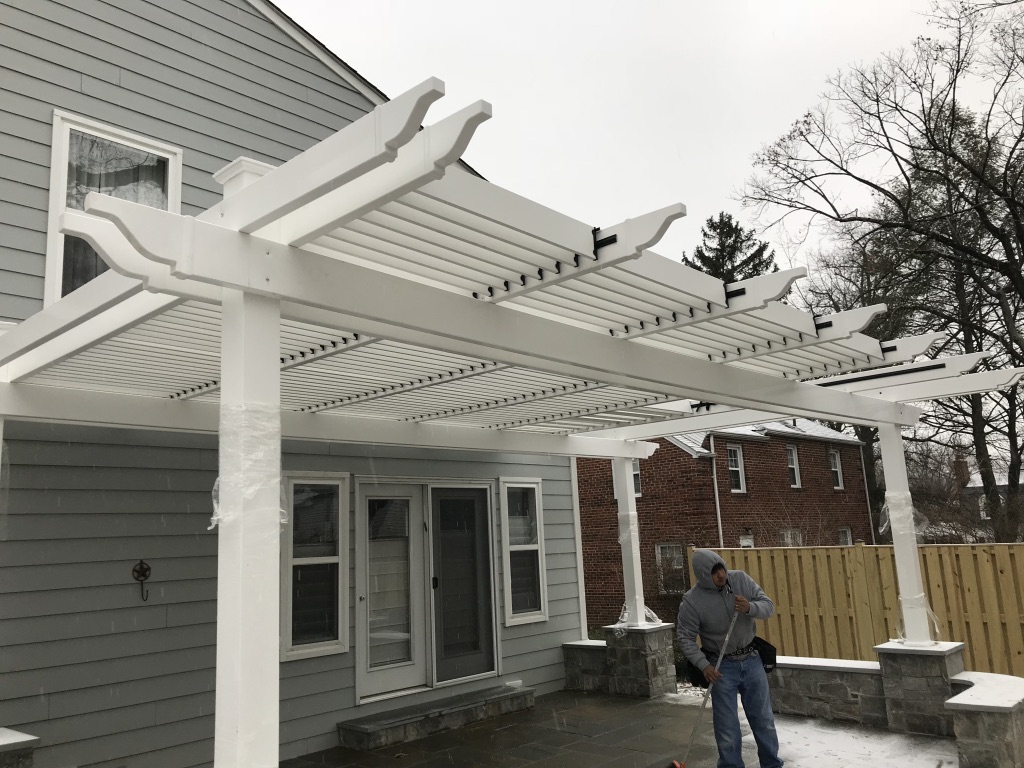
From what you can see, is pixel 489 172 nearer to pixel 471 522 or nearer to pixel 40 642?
pixel 471 522

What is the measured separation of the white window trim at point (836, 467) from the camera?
2312cm

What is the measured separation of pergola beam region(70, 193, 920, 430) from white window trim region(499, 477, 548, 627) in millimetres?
3792

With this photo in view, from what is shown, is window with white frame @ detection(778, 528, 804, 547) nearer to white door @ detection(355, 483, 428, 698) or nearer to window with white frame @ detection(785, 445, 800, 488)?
window with white frame @ detection(785, 445, 800, 488)

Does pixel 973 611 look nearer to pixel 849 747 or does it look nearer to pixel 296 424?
pixel 849 747

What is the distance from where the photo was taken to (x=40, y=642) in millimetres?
5535

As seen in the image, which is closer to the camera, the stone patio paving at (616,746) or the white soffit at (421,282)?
the white soffit at (421,282)

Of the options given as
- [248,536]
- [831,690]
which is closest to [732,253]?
[831,690]

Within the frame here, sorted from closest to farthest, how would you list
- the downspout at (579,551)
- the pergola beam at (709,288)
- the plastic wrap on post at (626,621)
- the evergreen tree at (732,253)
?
1. the pergola beam at (709,288)
2. the plastic wrap on post at (626,621)
3. the downspout at (579,551)
4. the evergreen tree at (732,253)

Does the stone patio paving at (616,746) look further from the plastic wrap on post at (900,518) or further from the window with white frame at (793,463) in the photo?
the window with white frame at (793,463)

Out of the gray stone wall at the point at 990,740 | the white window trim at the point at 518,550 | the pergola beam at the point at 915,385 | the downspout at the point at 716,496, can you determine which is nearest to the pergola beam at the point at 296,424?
the white window trim at the point at 518,550

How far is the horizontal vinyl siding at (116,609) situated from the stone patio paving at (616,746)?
3.04ft

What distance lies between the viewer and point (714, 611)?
5500 millimetres

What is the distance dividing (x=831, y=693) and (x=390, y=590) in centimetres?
416

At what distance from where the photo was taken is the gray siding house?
5.68 m
